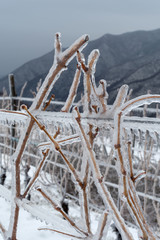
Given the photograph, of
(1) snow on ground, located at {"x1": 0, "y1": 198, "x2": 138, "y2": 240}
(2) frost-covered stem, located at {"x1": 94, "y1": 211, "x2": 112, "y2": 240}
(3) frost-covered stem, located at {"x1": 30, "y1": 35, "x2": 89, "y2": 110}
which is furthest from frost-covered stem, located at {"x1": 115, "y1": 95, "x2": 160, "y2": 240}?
(1) snow on ground, located at {"x1": 0, "y1": 198, "x2": 138, "y2": 240}

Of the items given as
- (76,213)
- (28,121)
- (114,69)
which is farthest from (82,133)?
(114,69)

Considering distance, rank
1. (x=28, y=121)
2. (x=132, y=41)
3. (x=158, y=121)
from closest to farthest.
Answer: (x=158, y=121) < (x=28, y=121) < (x=132, y=41)

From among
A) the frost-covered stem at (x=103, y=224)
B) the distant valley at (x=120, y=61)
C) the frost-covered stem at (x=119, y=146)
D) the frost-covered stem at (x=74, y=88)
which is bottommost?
the frost-covered stem at (x=103, y=224)

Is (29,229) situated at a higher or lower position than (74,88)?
lower

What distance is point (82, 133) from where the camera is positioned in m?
0.52

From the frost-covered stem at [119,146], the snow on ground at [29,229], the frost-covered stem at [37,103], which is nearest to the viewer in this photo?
the frost-covered stem at [119,146]

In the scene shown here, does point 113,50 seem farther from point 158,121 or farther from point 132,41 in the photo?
point 158,121

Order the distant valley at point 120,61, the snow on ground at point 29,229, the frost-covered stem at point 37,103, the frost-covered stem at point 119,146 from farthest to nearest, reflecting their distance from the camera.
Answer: the distant valley at point 120,61
the snow on ground at point 29,229
the frost-covered stem at point 37,103
the frost-covered stem at point 119,146

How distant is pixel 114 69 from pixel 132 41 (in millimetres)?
10232

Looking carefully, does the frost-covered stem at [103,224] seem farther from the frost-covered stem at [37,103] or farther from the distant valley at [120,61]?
the distant valley at [120,61]

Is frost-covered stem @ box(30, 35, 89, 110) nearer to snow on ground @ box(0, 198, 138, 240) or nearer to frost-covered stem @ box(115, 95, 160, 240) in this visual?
frost-covered stem @ box(115, 95, 160, 240)

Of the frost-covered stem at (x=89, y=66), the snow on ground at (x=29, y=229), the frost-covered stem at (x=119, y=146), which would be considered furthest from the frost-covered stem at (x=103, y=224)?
the snow on ground at (x=29, y=229)

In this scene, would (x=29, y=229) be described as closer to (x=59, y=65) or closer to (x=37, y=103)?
(x=37, y=103)

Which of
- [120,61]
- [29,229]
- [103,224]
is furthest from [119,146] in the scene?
[120,61]
